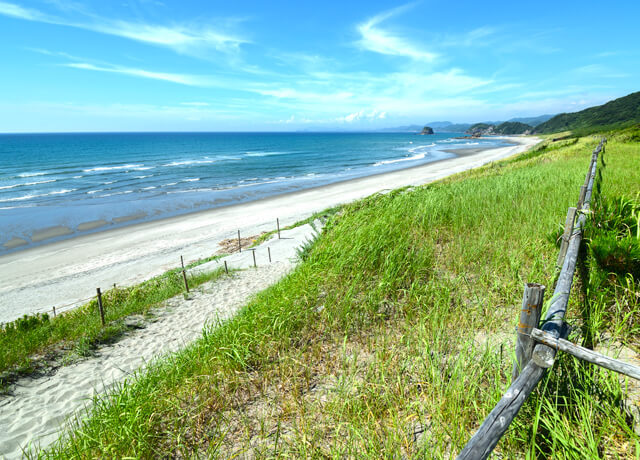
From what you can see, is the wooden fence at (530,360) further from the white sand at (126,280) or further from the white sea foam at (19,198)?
the white sea foam at (19,198)

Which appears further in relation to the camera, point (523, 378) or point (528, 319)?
point (528, 319)

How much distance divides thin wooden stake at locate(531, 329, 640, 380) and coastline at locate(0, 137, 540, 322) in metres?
11.9

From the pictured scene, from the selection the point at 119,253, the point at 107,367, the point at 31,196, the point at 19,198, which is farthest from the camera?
the point at 31,196

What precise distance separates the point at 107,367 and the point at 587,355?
27.1 feet

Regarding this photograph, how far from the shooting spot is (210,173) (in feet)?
156

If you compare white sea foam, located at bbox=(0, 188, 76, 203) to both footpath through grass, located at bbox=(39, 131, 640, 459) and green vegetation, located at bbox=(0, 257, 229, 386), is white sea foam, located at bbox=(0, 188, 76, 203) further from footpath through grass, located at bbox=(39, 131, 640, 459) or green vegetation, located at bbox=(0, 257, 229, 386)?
footpath through grass, located at bbox=(39, 131, 640, 459)

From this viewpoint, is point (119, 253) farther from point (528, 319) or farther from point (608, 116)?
point (608, 116)

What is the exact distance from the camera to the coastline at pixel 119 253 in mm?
13570

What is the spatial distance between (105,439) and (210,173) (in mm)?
47950

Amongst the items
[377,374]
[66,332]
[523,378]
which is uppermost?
[523,378]

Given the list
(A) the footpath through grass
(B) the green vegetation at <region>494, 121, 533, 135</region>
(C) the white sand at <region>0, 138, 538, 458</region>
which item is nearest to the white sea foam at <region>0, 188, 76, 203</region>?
(C) the white sand at <region>0, 138, 538, 458</region>

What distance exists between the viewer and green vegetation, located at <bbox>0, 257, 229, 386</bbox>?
684 cm

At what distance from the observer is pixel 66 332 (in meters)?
8.23

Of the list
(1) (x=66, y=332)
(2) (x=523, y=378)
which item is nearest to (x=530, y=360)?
(2) (x=523, y=378)
